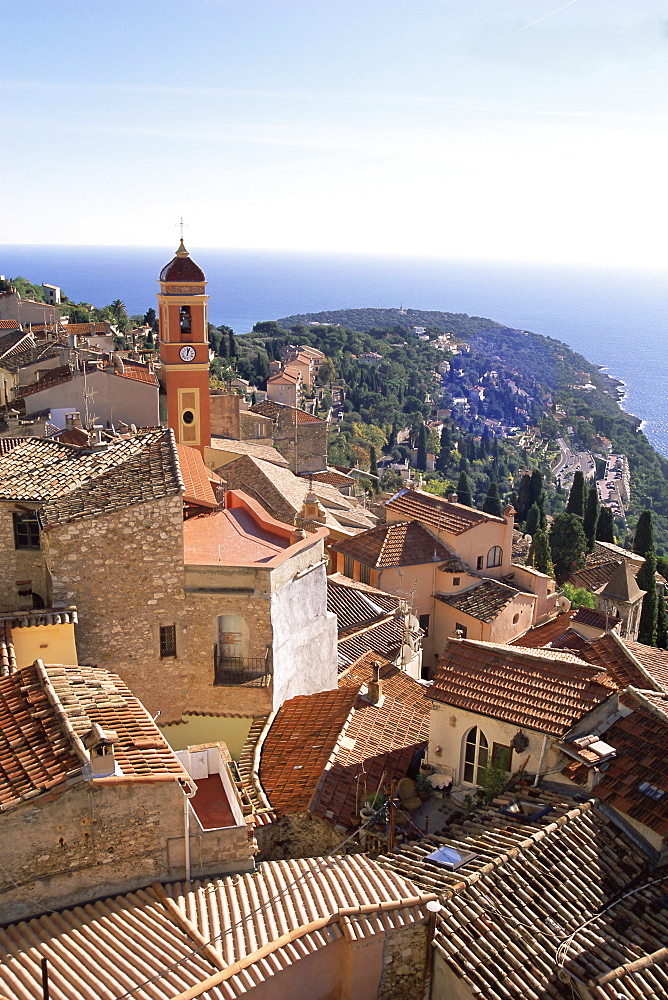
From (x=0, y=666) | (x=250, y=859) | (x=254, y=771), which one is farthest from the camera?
(x=254, y=771)

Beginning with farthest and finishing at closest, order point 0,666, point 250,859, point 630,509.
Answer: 1. point 630,509
2. point 0,666
3. point 250,859

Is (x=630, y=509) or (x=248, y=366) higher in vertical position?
(x=248, y=366)

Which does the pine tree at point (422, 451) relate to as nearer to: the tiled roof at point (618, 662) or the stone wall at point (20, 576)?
the tiled roof at point (618, 662)

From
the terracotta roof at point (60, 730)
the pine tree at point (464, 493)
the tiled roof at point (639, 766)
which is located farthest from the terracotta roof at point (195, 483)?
the pine tree at point (464, 493)

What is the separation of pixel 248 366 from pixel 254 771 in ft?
256

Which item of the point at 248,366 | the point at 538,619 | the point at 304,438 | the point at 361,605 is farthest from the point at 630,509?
the point at 361,605

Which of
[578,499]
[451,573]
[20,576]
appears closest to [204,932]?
[20,576]

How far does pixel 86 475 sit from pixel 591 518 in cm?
4204

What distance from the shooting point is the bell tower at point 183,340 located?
1190 inches

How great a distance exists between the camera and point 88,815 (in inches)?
327

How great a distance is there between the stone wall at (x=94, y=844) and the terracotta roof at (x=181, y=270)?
23848 millimetres

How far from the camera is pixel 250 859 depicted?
9164 millimetres

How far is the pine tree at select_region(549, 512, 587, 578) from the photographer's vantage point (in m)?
46.2

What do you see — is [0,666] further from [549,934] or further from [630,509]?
[630,509]
